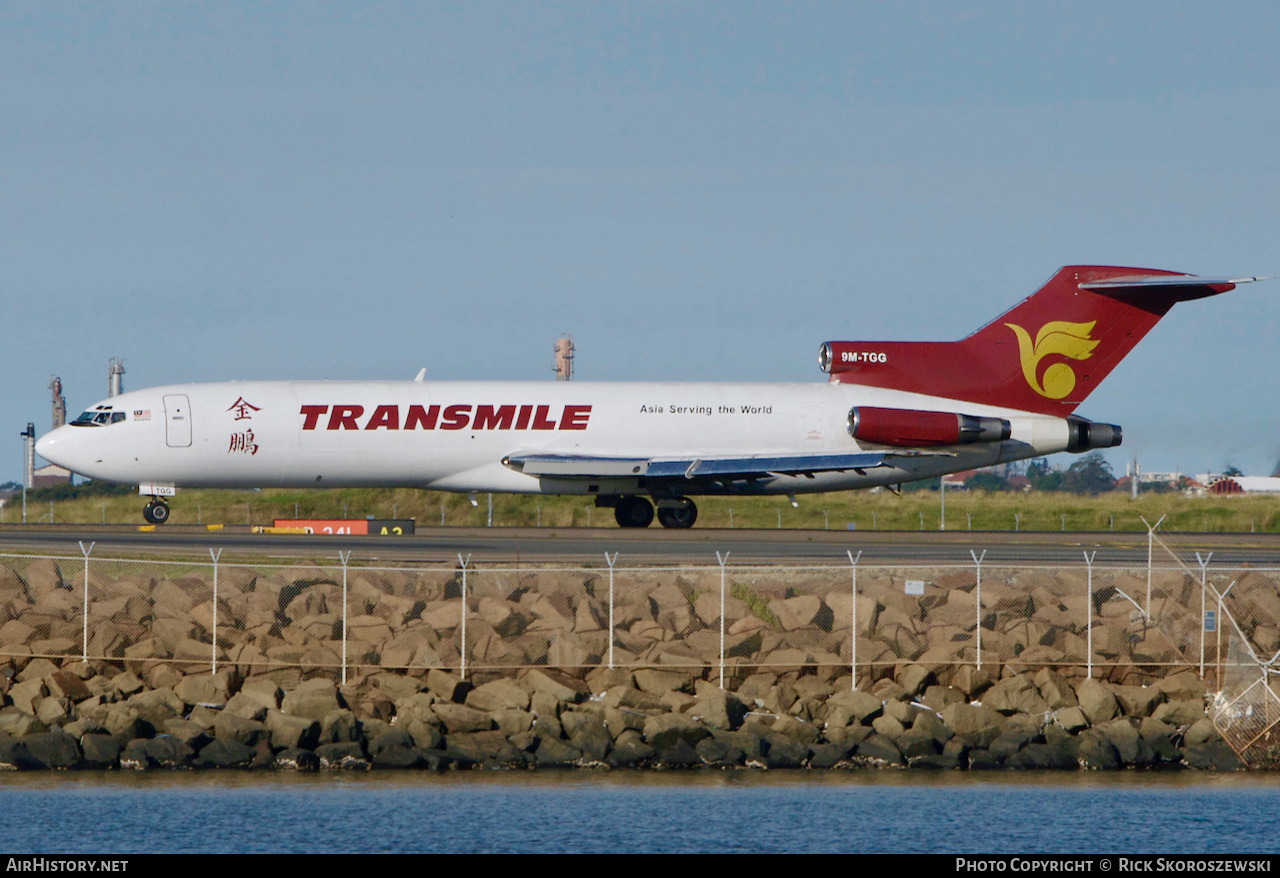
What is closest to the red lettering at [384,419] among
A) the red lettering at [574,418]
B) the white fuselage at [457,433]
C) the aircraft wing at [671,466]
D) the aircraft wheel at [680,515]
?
the white fuselage at [457,433]

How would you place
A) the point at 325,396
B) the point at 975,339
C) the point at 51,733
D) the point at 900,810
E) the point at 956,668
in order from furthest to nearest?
the point at 975,339 < the point at 325,396 < the point at 956,668 < the point at 51,733 < the point at 900,810

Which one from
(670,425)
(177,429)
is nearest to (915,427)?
(670,425)

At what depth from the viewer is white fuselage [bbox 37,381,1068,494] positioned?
129 ft

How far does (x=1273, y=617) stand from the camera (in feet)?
84.7

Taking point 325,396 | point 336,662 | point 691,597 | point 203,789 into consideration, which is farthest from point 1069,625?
point 325,396

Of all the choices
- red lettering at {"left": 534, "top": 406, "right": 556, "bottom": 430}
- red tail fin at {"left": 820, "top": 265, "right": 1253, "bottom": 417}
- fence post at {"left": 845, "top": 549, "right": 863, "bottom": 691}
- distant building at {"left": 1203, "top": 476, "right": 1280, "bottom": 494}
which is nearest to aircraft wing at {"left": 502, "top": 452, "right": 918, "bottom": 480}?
red lettering at {"left": 534, "top": 406, "right": 556, "bottom": 430}

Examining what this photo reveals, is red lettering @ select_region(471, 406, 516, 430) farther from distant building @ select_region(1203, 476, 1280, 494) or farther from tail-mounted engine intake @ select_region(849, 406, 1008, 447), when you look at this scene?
distant building @ select_region(1203, 476, 1280, 494)

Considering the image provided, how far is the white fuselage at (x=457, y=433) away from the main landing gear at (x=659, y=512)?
0.67 m

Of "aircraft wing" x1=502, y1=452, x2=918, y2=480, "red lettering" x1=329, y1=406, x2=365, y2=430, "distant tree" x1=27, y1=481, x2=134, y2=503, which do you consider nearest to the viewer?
"red lettering" x1=329, y1=406, x2=365, y2=430

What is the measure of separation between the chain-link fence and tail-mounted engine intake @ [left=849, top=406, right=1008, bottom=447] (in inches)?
543

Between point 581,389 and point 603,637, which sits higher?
point 581,389

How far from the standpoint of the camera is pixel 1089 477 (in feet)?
440

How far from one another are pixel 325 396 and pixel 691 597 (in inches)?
650

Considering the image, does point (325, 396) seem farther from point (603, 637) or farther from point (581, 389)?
point (603, 637)
